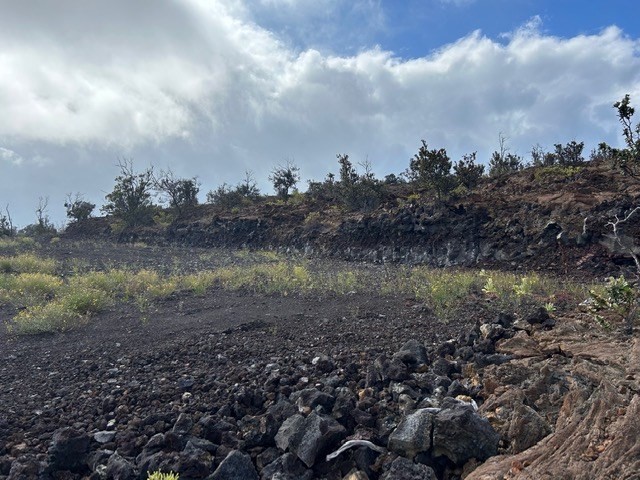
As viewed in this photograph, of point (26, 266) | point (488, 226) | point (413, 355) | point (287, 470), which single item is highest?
point (488, 226)

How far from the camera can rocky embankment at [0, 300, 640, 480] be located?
9.57 ft

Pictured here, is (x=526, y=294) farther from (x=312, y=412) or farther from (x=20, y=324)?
(x=20, y=324)

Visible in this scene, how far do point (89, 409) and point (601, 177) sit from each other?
55.5ft

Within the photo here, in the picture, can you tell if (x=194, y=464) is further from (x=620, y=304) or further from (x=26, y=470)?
(x=620, y=304)

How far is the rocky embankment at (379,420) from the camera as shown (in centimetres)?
292

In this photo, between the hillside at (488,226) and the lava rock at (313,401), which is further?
the hillside at (488,226)

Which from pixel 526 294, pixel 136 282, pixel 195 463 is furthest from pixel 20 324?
pixel 526 294

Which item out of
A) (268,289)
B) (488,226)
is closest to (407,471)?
(268,289)

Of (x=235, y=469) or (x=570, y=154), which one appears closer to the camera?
(x=235, y=469)

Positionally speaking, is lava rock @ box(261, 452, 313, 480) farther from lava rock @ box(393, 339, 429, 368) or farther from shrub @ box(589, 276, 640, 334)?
shrub @ box(589, 276, 640, 334)

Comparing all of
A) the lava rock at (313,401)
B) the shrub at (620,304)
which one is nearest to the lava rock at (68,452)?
the lava rock at (313,401)

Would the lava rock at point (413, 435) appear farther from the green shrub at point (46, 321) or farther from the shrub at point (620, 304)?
the green shrub at point (46, 321)

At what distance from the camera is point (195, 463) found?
320 cm

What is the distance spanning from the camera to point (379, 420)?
360cm
